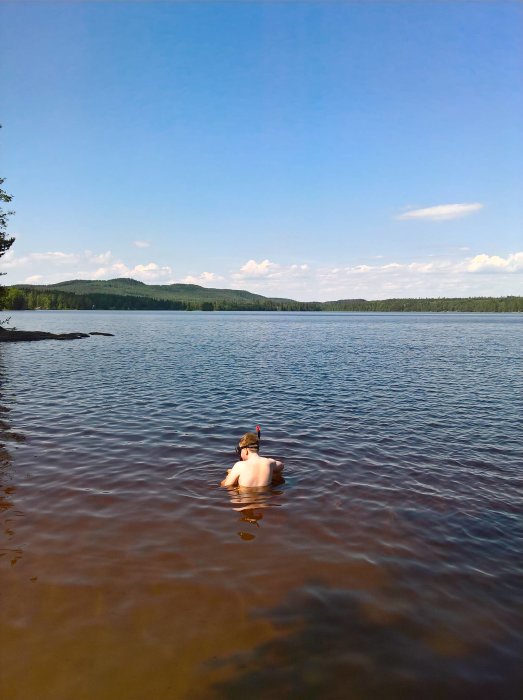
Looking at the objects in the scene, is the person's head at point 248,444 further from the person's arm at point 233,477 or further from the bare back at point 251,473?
the person's arm at point 233,477

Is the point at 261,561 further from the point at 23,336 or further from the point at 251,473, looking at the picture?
the point at 23,336

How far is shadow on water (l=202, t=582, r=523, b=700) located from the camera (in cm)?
576

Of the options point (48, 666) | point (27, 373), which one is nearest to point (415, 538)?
point (48, 666)

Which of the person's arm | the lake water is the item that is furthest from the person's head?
the lake water

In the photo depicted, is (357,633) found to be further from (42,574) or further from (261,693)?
(42,574)

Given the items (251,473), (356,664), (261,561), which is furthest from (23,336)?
(356,664)

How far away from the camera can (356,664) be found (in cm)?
624

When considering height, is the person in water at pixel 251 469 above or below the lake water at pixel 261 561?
above

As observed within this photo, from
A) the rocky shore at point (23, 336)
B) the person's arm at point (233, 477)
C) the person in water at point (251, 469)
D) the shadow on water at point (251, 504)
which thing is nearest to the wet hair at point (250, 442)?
the person in water at point (251, 469)

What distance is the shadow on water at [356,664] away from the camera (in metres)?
5.76

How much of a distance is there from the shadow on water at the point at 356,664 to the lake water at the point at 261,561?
3 centimetres

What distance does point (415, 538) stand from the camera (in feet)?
33.2

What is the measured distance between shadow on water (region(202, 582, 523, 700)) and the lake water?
3 centimetres

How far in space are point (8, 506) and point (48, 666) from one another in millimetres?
6285
